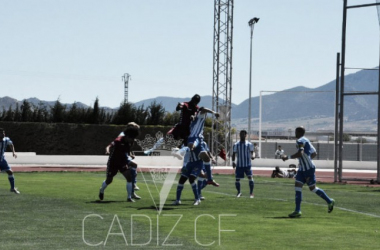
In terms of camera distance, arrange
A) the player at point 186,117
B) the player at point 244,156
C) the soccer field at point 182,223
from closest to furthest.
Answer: the soccer field at point 182,223 → the player at point 186,117 → the player at point 244,156

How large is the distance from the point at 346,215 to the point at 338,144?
21865 mm

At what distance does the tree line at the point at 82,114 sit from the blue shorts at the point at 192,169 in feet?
159

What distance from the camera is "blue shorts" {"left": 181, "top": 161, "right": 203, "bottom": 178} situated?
66.2 feet

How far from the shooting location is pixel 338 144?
131ft

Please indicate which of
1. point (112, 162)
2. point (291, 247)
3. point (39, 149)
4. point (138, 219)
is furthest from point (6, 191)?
point (39, 149)

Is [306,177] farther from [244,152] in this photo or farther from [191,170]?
[244,152]

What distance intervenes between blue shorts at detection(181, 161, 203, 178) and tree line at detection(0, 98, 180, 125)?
48615 mm

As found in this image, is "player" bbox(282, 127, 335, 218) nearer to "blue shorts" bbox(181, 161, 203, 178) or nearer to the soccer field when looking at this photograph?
the soccer field

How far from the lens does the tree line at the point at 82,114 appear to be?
224 feet

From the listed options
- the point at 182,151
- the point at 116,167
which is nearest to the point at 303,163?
the point at 182,151

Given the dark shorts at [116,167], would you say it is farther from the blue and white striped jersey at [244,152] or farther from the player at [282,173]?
the player at [282,173]

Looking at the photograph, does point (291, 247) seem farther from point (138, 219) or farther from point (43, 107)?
point (43, 107)

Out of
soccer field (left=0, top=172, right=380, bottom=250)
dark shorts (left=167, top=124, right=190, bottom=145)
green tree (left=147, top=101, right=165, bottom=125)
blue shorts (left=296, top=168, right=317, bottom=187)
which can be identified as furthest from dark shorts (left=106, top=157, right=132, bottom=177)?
green tree (left=147, top=101, right=165, bottom=125)

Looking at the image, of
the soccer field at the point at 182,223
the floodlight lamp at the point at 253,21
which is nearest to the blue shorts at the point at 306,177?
the soccer field at the point at 182,223
